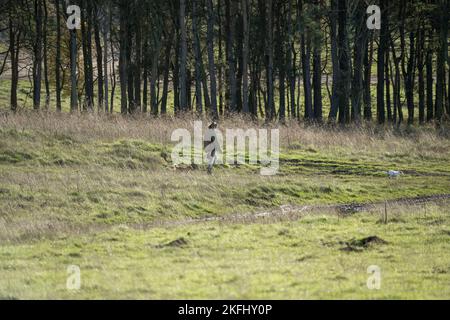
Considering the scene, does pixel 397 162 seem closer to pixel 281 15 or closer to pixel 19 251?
pixel 19 251

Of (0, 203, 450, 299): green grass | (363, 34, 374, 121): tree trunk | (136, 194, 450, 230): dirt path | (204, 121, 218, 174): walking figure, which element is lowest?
(136, 194, 450, 230): dirt path

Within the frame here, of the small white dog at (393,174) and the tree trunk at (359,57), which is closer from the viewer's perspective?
the small white dog at (393,174)

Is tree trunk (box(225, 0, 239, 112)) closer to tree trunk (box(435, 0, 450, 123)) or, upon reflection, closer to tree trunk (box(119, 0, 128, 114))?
tree trunk (box(119, 0, 128, 114))

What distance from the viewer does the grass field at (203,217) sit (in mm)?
11836

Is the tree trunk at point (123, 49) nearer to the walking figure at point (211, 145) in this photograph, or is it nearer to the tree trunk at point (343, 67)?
the tree trunk at point (343, 67)

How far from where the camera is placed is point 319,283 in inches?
462

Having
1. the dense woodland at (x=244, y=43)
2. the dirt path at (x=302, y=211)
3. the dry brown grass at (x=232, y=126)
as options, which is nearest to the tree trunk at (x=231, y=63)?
the dense woodland at (x=244, y=43)

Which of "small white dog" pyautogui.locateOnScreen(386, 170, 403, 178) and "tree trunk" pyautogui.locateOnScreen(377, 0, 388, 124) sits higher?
"tree trunk" pyautogui.locateOnScreen(377, 0, 388, 124)

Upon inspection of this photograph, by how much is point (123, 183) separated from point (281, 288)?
11.2 m

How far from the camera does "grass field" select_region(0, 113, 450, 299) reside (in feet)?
38.8

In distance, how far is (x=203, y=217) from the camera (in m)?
19.6

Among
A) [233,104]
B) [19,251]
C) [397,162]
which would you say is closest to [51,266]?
[19,251]

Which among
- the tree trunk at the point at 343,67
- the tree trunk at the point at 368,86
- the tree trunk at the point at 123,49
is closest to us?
the tree trunk at the point at 343,67

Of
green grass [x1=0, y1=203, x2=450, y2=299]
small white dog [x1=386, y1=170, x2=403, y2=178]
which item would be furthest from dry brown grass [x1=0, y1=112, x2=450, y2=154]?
green grass [x1=0, y1=203, x2=450, y2=299]
